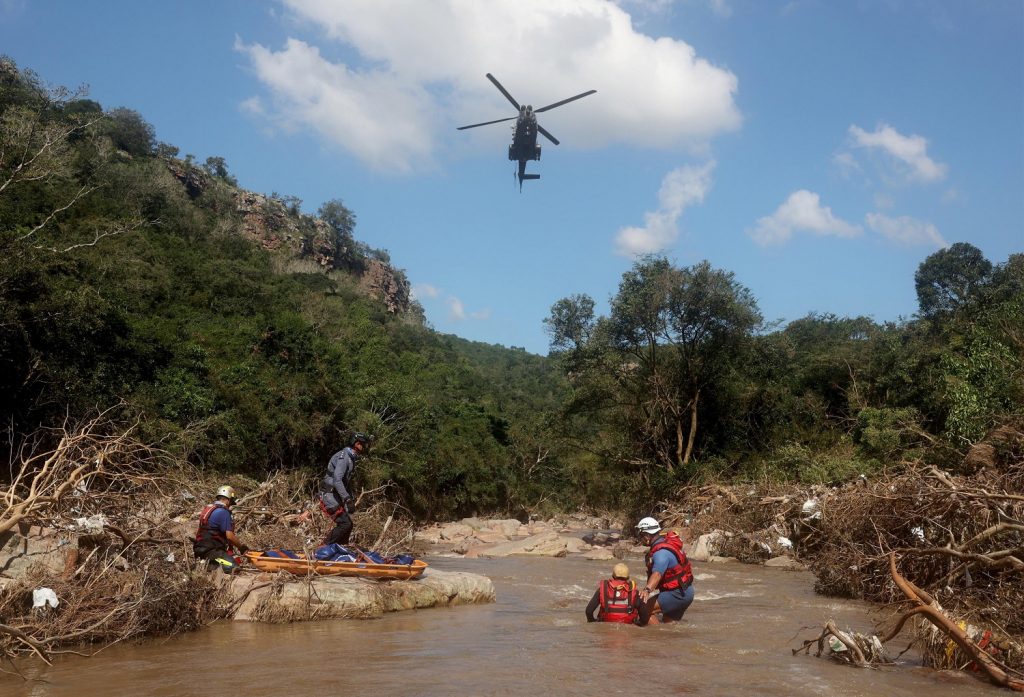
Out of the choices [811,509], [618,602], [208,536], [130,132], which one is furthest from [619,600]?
[130,132]

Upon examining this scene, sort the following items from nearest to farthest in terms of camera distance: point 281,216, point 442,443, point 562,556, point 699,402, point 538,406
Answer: point 562,556, point 699,402, point 442,443, point 538,406, point 281,216

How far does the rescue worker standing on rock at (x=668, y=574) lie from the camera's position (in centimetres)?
1027

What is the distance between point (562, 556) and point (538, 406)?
122ft

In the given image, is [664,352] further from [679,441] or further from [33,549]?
[33,549]

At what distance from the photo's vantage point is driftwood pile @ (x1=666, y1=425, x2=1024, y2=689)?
7402mm

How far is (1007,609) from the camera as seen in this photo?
26.8 ft

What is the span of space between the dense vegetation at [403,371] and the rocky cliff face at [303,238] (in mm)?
14792

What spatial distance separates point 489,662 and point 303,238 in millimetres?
66114

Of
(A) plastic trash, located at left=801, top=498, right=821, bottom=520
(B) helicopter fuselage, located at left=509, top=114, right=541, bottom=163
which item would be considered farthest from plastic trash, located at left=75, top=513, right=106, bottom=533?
(B) helicopter fuselage, located at left=509, top=114, right=541, bottom=163

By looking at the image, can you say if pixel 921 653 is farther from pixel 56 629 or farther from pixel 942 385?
pixel 942 385

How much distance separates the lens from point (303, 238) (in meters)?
70.8

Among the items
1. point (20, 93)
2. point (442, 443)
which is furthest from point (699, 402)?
point (20, 93)

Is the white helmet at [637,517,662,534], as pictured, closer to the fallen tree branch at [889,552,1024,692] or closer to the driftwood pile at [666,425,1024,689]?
the driftwood pile at [666,425,1024,689]

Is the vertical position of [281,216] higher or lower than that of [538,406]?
higher
